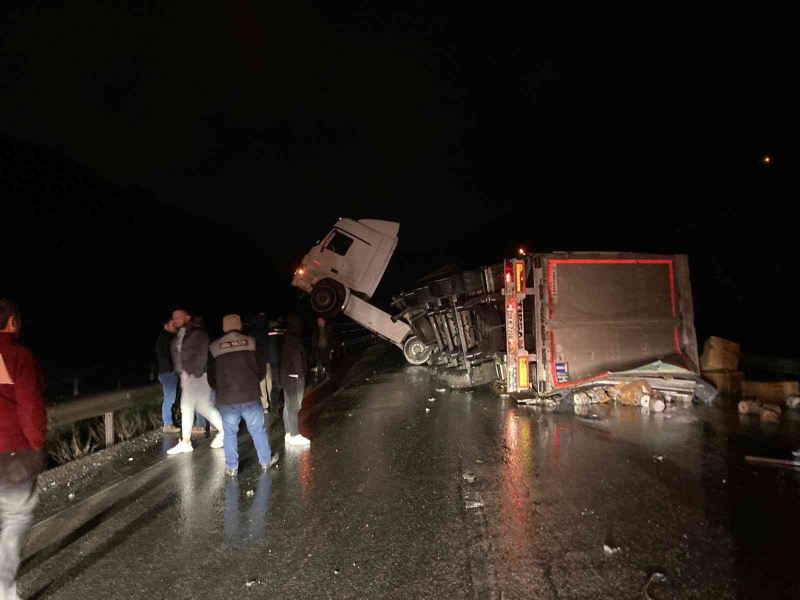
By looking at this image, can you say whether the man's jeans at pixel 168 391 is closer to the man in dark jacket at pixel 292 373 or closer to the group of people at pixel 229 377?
the group of people at pixel 229 377

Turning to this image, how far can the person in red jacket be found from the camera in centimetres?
312

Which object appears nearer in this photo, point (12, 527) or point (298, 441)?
point (12, 527)

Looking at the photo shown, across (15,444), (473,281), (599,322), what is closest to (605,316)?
(599,322)

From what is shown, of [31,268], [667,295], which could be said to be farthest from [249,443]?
[31,268]

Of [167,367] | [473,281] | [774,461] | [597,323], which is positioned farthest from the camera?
[473,281]

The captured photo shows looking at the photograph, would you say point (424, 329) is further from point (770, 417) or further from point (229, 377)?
point (229, 377)

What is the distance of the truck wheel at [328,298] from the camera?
13906 mm

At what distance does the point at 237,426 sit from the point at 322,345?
783 cm

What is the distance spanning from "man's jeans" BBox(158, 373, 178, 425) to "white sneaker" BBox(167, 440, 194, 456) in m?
1.09

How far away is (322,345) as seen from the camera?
13.6m

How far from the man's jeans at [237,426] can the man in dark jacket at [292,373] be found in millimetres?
952

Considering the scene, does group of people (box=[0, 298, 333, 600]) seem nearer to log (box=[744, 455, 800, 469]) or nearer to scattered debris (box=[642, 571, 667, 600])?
scattered debris (box=[642, 571, 667, 600])

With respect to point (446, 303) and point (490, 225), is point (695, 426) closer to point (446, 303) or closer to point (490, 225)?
point (446, 303)

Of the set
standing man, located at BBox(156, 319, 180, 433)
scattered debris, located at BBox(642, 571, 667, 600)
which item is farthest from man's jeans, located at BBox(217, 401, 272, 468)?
scattered debris, located at BBox(642, 571, 667, 600)
